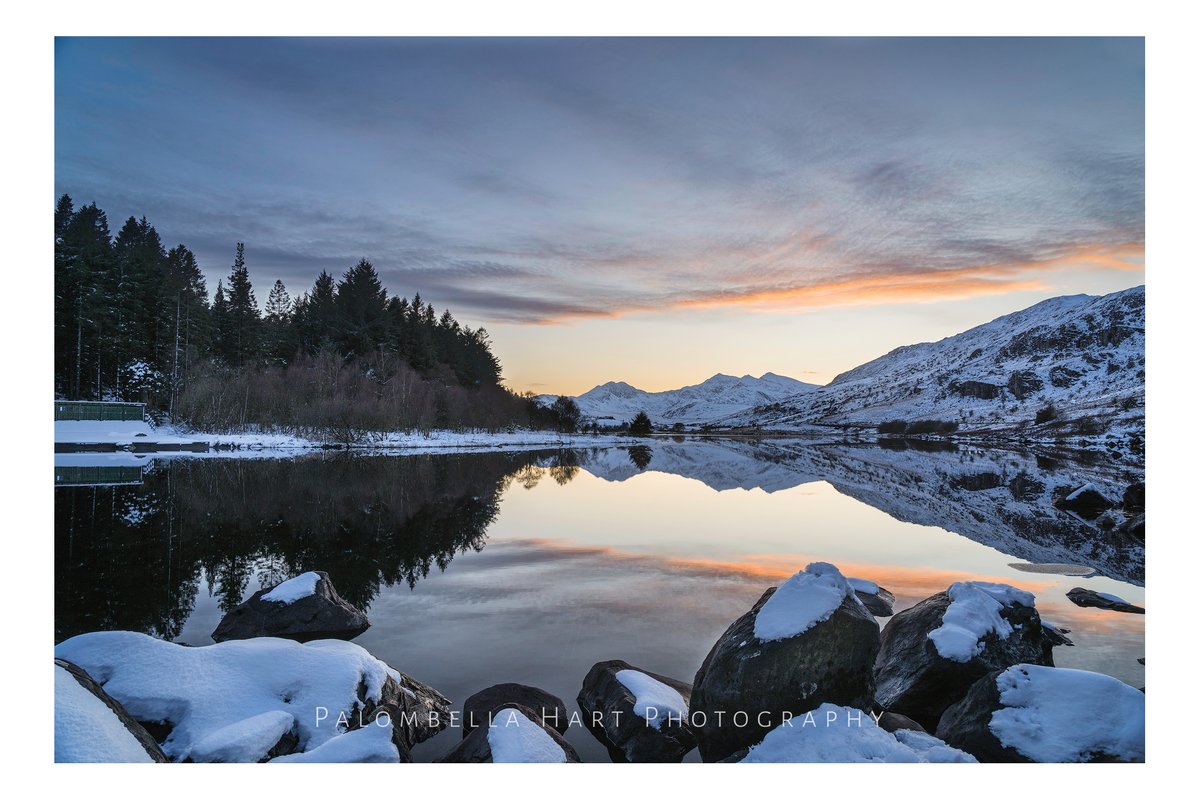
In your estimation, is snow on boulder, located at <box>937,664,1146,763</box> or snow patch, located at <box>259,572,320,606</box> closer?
snow on boulder, located at <box>937,664,1146,763</box>

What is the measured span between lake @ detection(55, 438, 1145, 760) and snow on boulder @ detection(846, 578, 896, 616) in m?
0.33

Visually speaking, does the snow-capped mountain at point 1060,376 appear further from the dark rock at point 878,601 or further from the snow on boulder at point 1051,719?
the dark rock at point 878,601

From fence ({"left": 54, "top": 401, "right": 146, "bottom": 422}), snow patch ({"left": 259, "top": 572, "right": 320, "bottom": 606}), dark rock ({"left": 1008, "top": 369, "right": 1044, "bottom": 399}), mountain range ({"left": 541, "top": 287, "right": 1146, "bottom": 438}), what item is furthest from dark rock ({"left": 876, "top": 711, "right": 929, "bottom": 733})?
dark rock ({"left": 1008, "top": 369, "right": 1044, "bottom": 399})

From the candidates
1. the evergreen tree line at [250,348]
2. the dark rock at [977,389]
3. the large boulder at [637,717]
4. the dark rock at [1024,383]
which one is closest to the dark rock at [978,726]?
the large boulder at [637,717]

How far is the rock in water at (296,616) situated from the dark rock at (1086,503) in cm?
2236

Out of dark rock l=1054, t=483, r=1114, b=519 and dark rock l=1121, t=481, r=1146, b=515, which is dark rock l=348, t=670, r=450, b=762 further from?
dark rock l=1054, t=483, r=1114, b=519

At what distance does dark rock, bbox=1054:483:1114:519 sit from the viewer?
21625 millimetres

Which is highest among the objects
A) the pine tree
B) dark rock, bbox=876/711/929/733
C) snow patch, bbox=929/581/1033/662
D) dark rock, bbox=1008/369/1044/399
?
the pine tree

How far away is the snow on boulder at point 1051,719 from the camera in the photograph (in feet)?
17.1
